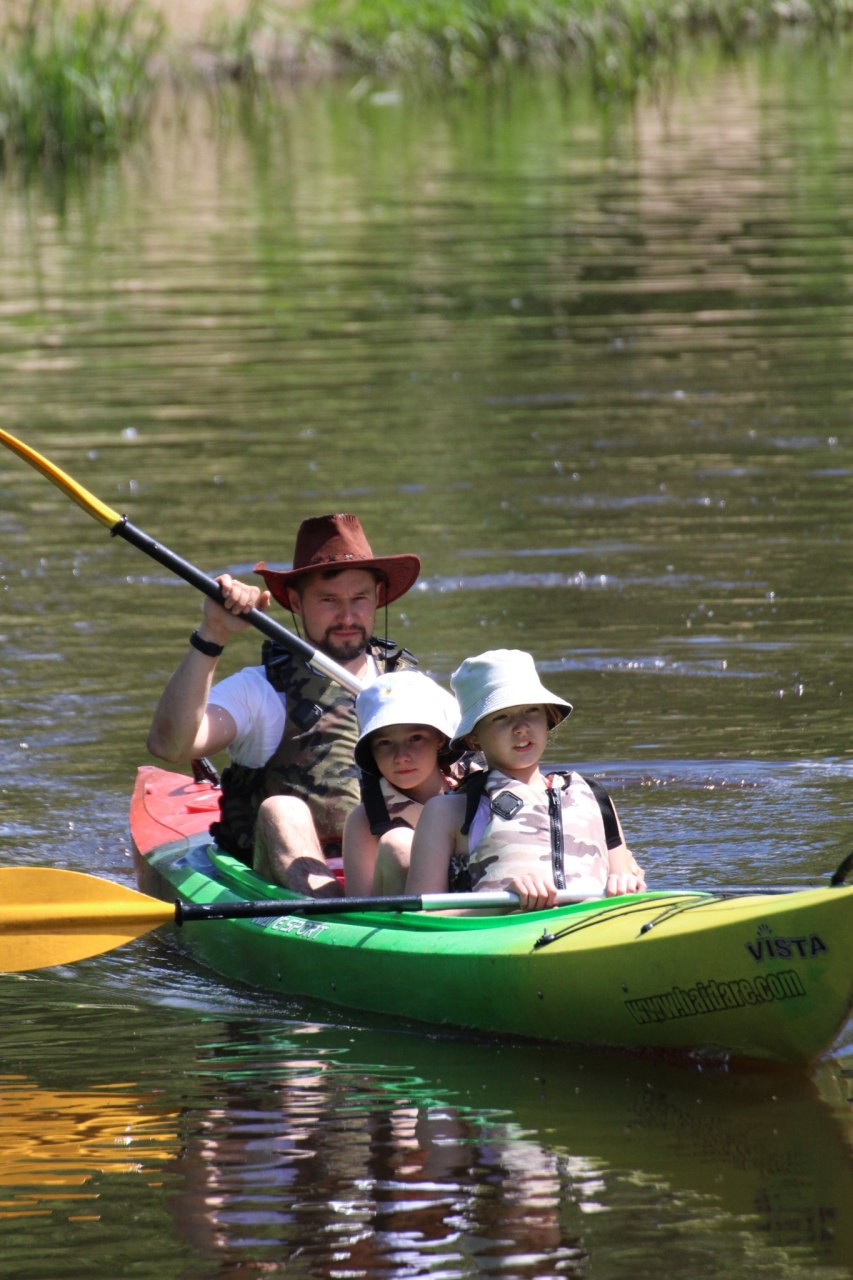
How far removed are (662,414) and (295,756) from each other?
7263 mm

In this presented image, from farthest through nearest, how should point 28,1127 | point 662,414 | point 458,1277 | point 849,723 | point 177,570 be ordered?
point 662,414 → point 849,723 → point 177,570 → point 28,1127 → point 458,1277

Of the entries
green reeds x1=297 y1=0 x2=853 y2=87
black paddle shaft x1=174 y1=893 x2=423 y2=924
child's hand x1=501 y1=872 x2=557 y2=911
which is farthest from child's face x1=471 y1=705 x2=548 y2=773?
green reeds x1=297 y1=0 x2=853 y2=87

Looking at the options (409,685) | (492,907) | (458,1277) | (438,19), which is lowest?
(458,1277)

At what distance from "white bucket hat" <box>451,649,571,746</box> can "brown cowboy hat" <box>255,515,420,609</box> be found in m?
0.71

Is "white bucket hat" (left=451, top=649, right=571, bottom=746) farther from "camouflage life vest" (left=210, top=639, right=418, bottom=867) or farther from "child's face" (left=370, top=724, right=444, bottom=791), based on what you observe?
"camouflage life vest" (left=210, top=639, right=418, bottom=867)

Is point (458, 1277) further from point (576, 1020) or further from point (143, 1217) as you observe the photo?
point (576, 1020)

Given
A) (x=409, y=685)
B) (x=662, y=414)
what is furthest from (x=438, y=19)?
(x=409, y=685)

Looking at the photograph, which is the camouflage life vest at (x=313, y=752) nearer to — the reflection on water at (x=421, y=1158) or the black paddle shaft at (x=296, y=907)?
the black paddle shaft at (x=296, y=907)

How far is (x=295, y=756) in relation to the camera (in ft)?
19.5

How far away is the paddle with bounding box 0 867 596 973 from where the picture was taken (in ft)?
17.7

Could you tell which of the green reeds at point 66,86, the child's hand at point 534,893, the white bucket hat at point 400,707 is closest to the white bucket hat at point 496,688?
the white bucket hat at point 400,707

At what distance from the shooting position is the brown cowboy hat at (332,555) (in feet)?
19.4

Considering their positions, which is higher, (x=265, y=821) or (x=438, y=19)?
(x=438, y=19)

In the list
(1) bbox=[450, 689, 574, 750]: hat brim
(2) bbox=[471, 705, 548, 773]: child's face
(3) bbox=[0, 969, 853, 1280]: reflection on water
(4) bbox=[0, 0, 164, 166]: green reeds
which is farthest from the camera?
(4) bbox=[0, 0, 164, 166]: green reeds
